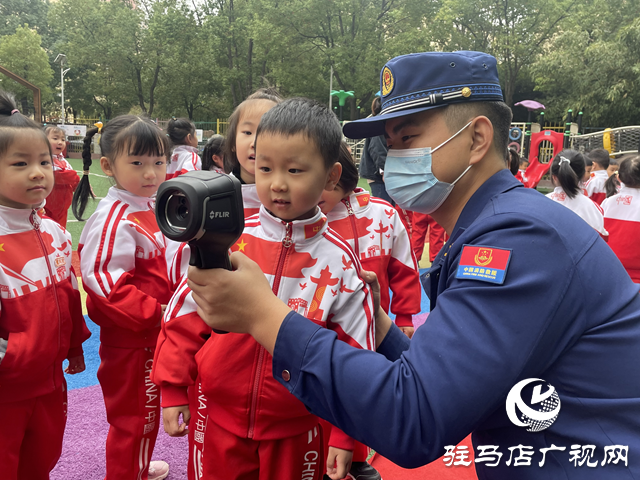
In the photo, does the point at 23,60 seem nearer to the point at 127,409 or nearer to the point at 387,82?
the point at 127,409

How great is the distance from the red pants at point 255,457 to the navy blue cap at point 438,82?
3.92ft

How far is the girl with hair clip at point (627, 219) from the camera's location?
5.45 m

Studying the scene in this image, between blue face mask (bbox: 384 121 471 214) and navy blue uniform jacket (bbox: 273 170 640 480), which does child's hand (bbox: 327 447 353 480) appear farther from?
blue face mask (bbox: 384 121 471 214)

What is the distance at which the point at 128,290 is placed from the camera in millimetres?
2514

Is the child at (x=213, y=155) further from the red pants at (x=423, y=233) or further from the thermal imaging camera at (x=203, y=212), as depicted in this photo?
the red pants at (x=423, y=233)

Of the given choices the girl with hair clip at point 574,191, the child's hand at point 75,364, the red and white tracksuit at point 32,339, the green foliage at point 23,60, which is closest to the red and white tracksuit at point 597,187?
the girl with hair clip at point 574,191

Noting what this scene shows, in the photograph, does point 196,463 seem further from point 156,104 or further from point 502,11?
point 156,104

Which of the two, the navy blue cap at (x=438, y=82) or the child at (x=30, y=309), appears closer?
the navy blue cap at (x=438, y=82)

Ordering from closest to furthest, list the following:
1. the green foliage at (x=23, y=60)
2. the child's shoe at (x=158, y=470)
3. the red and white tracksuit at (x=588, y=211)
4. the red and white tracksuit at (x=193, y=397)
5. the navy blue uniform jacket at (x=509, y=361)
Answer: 1. the navy blue uniform jacket at (x=509, y=361)
2. the red and white tracksuit at (x=193, y=397)
3. the child's shoe at (x=158, y=470)
4. the red and white tracksuit at (x=588, y=211)
5. the green foliage at (x=23, y=60)

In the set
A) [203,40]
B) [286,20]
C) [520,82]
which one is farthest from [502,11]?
[203,40]

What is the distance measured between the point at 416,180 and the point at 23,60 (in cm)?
4511

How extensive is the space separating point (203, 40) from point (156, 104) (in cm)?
641

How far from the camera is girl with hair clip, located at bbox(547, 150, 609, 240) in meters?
5.46

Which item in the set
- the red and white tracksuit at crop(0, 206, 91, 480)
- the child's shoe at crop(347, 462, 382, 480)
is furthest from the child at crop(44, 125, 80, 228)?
the child's shoe at crop(347, 462, 382, 480)
